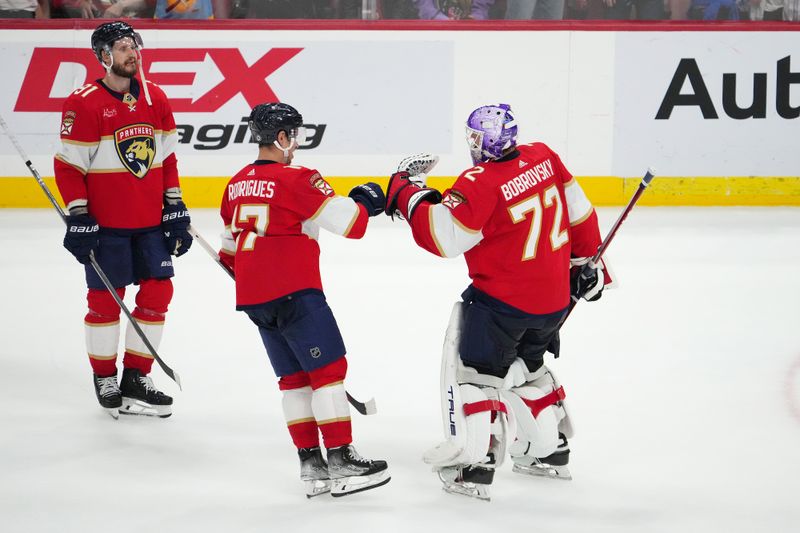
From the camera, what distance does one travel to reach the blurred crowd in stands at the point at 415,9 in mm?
7766

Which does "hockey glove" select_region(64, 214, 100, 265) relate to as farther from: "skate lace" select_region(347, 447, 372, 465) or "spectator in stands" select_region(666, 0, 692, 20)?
"spectator in stands" select_region(666, 0, 692, 20)

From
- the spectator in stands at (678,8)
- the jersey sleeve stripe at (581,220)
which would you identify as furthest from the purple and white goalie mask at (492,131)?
the spectator in stands at (678,8)

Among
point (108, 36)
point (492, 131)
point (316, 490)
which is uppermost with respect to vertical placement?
point (108, 36)

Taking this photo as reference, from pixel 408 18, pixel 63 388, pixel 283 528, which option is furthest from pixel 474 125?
pixel 408 18

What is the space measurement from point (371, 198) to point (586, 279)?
70 cm

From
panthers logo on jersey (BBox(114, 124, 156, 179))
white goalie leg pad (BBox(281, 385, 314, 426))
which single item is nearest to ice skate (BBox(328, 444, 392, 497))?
white goalie leg pad (BBox(281, 385, 314, 426))

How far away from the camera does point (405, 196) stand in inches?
119

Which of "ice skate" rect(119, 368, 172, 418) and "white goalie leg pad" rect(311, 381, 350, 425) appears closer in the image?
"white goalie leg pad" rect(311, 381, 350, 425)

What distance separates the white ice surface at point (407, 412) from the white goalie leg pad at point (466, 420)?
0.14 meters

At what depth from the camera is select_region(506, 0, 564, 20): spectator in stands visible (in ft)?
25.8

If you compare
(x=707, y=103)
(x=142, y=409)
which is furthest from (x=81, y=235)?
(x=707, y=103)

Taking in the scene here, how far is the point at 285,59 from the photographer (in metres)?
7.78

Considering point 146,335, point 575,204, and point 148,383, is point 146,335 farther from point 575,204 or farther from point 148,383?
point 575,204

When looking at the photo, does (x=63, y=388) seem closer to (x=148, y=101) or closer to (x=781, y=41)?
(x=148, y=101)
